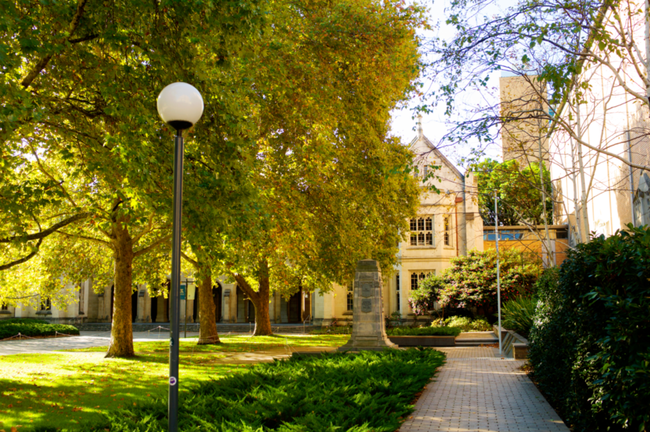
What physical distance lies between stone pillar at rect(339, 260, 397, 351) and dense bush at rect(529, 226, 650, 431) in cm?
845

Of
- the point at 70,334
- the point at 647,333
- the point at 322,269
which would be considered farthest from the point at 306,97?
the point at 70,334

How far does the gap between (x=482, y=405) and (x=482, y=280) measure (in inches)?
855

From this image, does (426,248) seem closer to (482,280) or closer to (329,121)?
(482,280)

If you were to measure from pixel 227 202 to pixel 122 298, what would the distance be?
909 cm

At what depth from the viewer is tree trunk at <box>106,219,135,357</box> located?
17531 mm

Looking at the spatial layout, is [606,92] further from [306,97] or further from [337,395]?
[337,395]

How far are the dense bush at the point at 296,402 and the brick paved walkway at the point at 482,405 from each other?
16.4 inches

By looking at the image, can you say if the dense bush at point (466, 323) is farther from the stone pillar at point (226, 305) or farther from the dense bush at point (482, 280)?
the stone pillar at point (226, 305)

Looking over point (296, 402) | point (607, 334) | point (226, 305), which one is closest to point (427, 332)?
point (296, 402)

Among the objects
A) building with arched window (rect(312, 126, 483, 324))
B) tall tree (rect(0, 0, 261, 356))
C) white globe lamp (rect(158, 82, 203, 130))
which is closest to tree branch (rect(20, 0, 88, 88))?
tall tree (rect(0, 0, 261, 356))

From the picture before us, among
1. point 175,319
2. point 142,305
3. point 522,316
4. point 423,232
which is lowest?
point 142,305

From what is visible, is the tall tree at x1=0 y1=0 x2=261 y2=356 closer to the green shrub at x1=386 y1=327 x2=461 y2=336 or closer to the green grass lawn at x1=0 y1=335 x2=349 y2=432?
the green grass lawn at x1=0 y1=335 x2=349 y2=432

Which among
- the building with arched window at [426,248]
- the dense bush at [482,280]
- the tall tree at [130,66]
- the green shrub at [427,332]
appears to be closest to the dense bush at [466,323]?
the dense bush at [482,280]

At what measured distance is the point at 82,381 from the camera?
43.5ft
